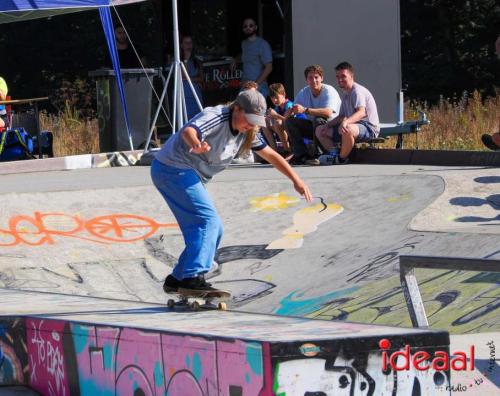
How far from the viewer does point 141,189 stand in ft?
37.5

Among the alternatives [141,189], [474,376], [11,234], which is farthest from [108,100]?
[474,376]

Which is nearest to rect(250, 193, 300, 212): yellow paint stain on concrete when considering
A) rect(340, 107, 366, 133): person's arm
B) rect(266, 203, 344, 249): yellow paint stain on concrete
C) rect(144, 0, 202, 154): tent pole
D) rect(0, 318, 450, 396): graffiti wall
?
rect(266, 203, 344, 249): yellow paint stain on concrete

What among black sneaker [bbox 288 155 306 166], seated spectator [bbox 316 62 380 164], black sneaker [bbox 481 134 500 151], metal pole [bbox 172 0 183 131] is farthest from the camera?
metal pole [bbox 172 0 183 131]

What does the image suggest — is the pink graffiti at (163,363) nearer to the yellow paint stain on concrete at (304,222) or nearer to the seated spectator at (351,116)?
the yellow paint stain on concrete at (304,222)

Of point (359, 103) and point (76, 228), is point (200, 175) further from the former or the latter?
point (359, 103)

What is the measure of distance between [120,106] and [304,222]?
530 centimetres

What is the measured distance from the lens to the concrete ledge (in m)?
12.4

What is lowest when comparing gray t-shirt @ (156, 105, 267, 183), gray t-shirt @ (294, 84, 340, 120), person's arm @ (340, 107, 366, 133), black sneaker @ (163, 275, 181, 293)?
black sneaker @ (163, 275, 181, 293)

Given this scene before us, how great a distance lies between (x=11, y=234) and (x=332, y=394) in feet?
19.9

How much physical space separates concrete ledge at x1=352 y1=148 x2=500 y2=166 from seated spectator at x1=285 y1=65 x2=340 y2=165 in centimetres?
74

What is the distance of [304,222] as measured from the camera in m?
10.5

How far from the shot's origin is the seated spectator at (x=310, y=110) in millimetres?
12891

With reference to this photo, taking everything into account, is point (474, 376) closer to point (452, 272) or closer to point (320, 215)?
point (452, 272)

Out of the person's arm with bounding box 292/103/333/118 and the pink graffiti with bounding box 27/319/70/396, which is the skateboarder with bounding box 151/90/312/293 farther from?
the person's arm with bounding box 292/103/333/118
